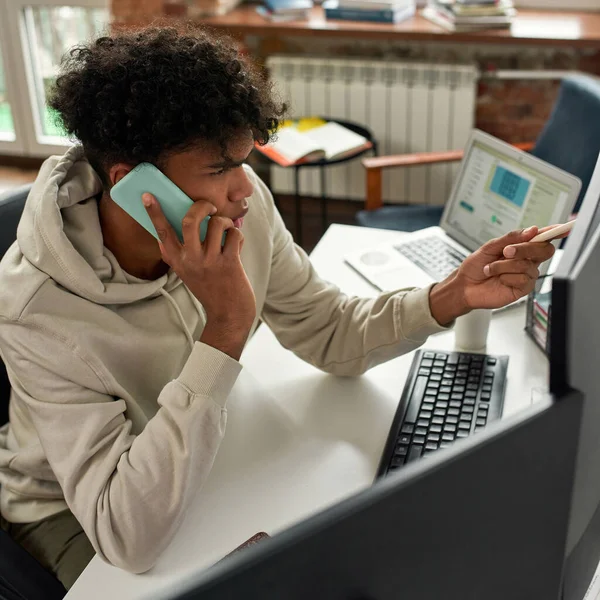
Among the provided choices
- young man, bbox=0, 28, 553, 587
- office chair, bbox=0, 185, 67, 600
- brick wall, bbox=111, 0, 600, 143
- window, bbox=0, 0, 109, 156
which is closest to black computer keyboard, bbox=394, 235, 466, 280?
young man, bbox=0, 28, 553, 587

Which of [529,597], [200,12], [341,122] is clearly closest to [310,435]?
[529,597]

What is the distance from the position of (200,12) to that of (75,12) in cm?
85

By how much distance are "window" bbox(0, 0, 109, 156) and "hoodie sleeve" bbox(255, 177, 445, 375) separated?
2416 millimetres

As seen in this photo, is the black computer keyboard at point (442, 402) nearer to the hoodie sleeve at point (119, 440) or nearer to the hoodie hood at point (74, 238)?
the hoodie sleeve at point (119, 440)

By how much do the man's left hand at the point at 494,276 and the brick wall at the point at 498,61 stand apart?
216 centimetres

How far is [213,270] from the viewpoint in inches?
45.9

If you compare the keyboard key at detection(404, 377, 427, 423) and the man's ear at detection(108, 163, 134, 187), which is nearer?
the man's ear at detection(108, 163, 134, 187)

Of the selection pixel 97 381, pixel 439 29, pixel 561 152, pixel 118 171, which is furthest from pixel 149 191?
pixel 439 29

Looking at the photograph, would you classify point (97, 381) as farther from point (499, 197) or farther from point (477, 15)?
point (477, 15)

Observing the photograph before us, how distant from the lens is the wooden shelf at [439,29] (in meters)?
2.93

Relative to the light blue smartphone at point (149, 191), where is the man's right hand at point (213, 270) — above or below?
below

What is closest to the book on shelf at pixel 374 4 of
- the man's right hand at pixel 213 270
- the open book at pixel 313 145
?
the open book at pixel 313 145

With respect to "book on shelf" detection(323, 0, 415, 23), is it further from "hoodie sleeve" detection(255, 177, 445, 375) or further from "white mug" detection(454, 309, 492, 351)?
"white mug" detection(454, 309, 492, 351)

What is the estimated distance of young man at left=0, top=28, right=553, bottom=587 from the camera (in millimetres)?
1093
